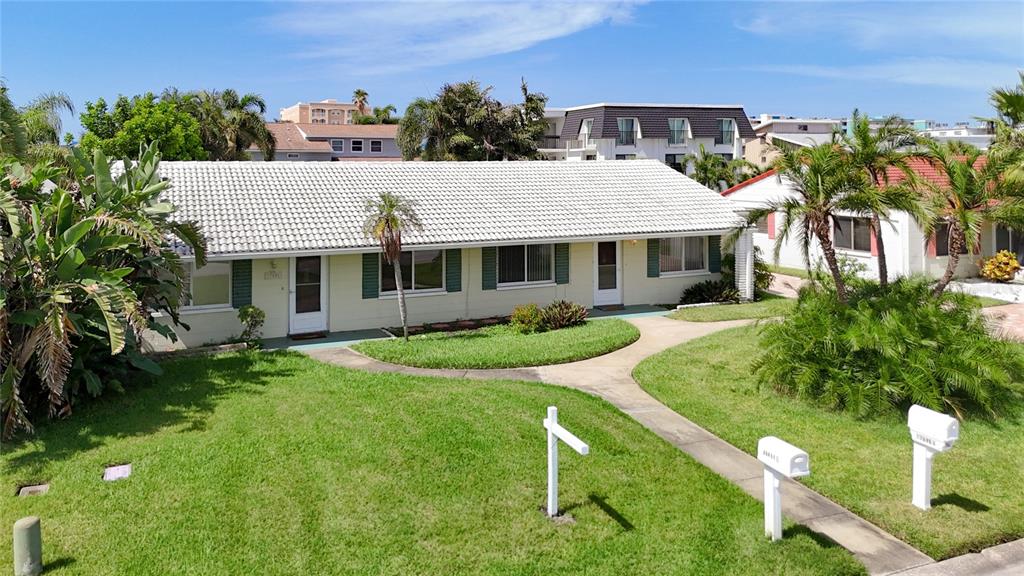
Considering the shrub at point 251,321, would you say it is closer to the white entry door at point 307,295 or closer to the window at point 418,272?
the white entry door at point 307,295

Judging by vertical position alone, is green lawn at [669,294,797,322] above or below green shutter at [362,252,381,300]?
below

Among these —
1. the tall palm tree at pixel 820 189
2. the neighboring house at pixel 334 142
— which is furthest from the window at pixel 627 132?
the tall palm tree at pixel 820 189

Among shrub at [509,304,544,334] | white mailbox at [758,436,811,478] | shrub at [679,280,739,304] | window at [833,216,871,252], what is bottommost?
white mailbox at [758,436,811,478]

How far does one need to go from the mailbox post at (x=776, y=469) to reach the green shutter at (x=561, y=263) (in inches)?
526

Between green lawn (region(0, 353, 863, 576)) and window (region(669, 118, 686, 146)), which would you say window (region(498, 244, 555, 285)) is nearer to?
green lawn (region(0, 353, 863, 576))

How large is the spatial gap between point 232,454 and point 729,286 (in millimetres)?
16345

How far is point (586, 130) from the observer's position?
60094mm

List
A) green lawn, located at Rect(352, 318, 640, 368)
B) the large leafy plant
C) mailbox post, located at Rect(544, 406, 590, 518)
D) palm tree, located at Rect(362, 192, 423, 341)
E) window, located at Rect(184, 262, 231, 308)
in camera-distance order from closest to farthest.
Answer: mailbox post, located at Rect(544, 406, 590, 518)
the large leafy plant
green lawn, located at Rect(352, 318, 640, 368)
window, located at Rect(184, 262, 231, 308)
palm tree, located at Rect(362, 192, 423, 341)

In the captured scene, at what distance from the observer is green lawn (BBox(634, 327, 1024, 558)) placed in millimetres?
8023

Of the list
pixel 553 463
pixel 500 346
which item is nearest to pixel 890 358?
pixel 553 463

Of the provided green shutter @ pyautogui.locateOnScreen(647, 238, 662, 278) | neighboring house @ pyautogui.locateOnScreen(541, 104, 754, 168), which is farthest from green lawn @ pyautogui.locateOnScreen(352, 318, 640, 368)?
neighboring house @ pyautogui.locateOnScreen(541, 104, 754, 168)

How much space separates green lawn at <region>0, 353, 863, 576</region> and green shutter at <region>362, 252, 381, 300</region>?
6.53m

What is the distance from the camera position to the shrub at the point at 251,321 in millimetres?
16578

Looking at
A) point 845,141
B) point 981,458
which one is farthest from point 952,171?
point 981,458
